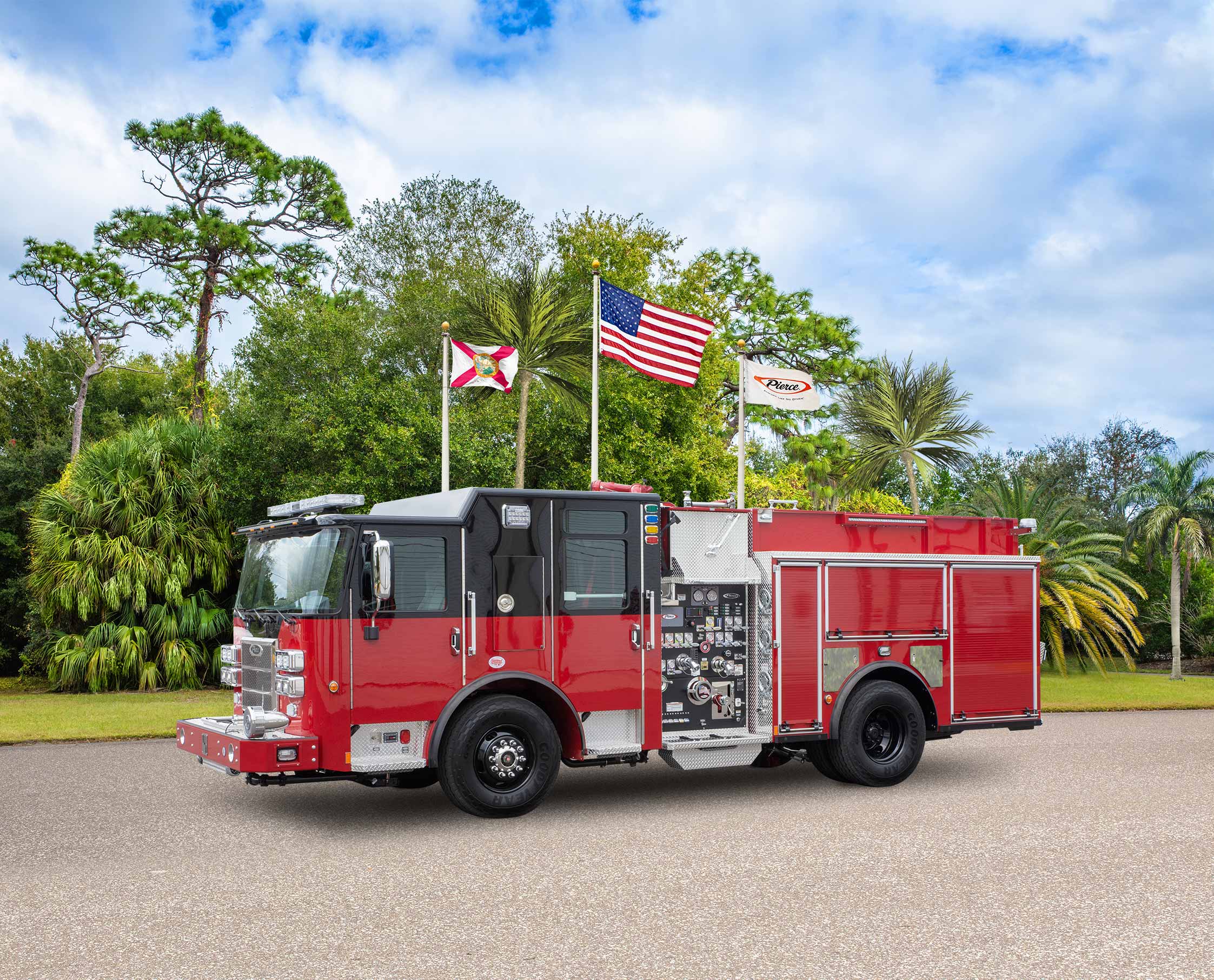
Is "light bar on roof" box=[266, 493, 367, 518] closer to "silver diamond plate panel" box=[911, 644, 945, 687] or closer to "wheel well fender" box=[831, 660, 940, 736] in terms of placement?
"wheel well fender" box=[831, 660, 940, 736]

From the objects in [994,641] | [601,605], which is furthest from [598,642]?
[994,641]

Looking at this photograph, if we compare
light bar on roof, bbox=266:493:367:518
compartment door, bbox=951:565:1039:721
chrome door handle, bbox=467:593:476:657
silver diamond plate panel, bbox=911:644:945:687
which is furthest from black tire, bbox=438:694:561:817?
compartment door, bbox=951:565:1039:721

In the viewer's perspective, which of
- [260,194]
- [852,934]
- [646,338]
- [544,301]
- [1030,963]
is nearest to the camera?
[1030,963]

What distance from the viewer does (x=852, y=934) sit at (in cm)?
596

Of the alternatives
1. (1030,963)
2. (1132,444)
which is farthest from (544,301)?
(1132,444)

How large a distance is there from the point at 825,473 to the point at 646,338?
44.9ft

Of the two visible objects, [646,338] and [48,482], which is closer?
[646,338]

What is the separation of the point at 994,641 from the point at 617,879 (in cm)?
592

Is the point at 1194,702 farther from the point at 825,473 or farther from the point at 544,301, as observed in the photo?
the point at 544,301

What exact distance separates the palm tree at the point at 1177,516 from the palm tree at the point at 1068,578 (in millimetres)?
802

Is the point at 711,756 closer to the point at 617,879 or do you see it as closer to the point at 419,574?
the point at 617,879

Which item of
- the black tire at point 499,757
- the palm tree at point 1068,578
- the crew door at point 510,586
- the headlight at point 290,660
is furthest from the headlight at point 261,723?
the palm tree at point 1068,578

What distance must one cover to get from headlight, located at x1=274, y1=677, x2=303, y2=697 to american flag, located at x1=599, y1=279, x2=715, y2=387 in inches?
305

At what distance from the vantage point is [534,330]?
18562 mm
